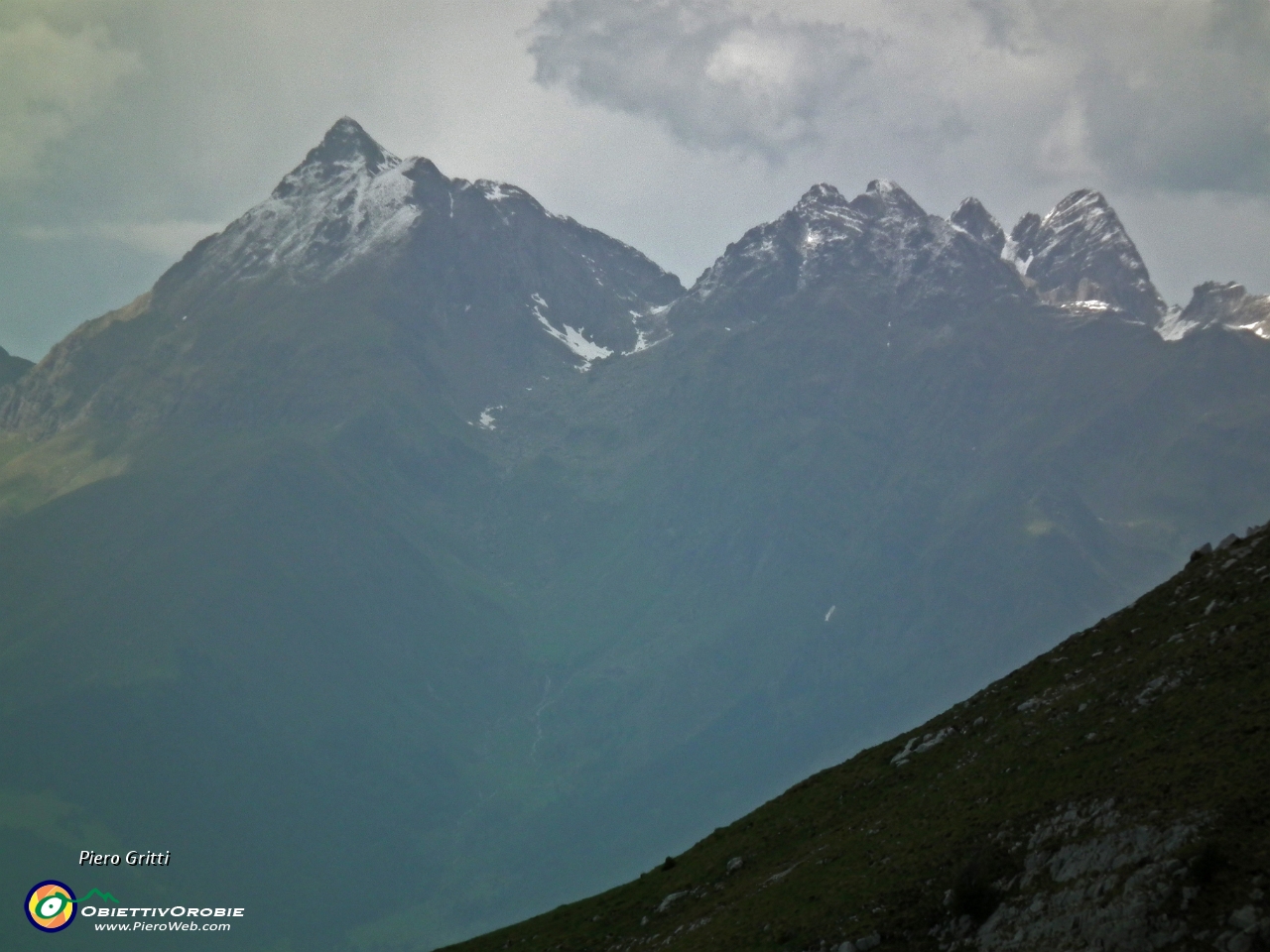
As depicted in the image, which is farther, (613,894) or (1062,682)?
(613,894)

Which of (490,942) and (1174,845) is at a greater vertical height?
(490,942)

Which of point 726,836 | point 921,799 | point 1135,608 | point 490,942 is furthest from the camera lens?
point 490,942

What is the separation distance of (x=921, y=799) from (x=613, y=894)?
25.7 meters

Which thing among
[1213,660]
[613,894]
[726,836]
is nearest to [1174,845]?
[1213,660]

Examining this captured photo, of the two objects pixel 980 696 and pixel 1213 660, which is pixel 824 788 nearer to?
pixel 980 696

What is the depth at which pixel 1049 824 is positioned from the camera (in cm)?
4434

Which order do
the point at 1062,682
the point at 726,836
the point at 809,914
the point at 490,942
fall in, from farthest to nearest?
the point at 490,942
the point at 726,836
the point at 1062,682
the point at 809,914

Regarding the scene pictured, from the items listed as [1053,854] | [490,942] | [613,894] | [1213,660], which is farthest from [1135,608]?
[490,942]

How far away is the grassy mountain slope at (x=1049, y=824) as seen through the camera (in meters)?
37.6

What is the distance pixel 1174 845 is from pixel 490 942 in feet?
168

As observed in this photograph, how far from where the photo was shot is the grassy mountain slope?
3759 cm

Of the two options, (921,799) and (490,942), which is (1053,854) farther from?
(490,942)

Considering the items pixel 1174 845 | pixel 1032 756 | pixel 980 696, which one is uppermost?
pixel 980 696

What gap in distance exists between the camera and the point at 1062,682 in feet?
197
